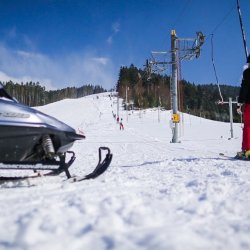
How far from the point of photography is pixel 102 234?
1.95m

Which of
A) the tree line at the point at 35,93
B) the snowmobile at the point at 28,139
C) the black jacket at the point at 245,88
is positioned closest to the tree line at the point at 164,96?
the tree line at the point at 35,93

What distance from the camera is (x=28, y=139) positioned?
3713 mm

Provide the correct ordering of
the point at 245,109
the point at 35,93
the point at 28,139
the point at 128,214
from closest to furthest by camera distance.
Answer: the point at 128,214 → the point at 28,139 → the point at 245,109 → the point at 35,93

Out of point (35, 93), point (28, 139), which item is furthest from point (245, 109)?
point (35, 93)

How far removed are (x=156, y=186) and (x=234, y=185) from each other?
74 centimetres

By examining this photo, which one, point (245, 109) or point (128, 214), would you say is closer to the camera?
point (128, 214)

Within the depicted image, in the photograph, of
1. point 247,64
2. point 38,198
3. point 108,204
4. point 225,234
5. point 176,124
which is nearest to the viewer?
point 225,234

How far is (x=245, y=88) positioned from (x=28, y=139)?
Result: 397cm

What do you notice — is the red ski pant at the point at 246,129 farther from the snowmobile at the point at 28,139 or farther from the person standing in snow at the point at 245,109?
the snowmobile at the point at 28,139

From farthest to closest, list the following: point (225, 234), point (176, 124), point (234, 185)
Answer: point (176, 124) < point (234, 185) < point (225, 234)

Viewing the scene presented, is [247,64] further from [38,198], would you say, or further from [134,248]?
[134,248]

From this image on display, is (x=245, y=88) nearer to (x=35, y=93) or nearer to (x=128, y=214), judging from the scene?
(x=128, y=214)

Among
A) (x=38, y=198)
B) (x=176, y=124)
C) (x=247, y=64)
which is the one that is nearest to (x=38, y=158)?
(x=38, y=198)

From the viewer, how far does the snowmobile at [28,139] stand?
3635mm
